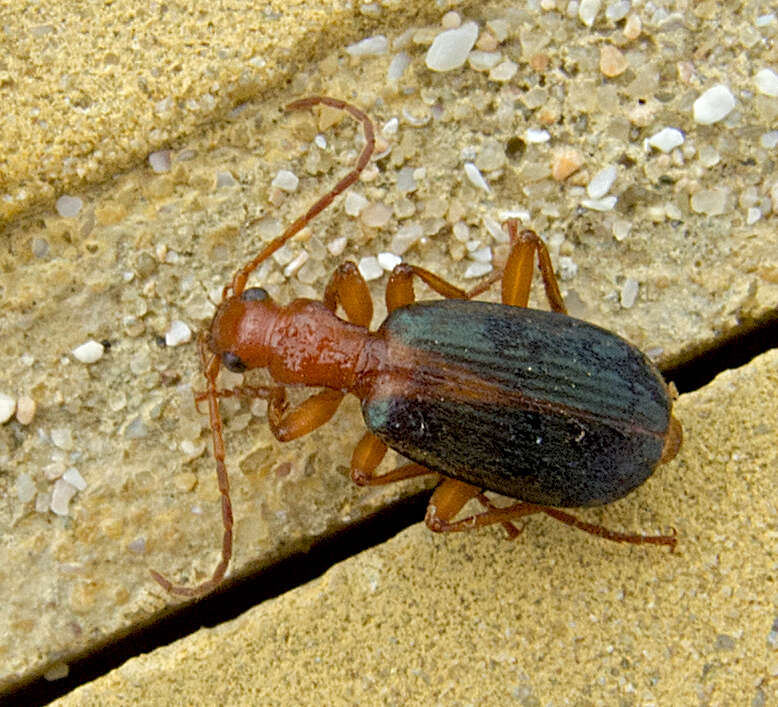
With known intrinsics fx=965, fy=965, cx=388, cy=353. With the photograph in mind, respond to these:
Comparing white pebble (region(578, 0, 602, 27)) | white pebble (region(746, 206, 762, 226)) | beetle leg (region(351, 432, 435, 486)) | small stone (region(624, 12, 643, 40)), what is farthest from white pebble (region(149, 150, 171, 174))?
white pebble (region(746, 206, 762, 226))

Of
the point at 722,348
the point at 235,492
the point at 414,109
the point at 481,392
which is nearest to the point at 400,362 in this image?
the point at 481,392

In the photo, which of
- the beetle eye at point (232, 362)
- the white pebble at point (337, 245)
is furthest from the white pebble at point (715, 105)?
the beetle eye at point (232, 362)

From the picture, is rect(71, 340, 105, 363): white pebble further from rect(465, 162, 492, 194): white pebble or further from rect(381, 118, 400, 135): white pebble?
rect(465, 162, 492, 194): white pebble

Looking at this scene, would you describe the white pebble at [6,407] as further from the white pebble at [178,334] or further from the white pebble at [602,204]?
the white pebble at [602,204]

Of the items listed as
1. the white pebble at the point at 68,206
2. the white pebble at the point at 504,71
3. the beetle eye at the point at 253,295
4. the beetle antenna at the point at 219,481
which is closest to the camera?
the beetle antenna at the point at 219,481

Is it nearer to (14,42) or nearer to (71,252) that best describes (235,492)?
(71,252)
